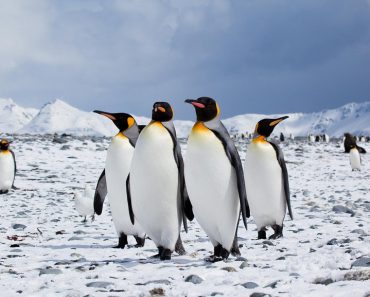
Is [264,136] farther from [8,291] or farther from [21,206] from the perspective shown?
[21,206]

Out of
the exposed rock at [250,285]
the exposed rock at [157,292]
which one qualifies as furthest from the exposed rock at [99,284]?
the exposed rock at [250,285]

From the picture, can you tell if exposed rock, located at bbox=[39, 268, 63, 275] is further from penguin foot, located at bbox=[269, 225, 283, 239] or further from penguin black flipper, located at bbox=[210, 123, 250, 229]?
penguin foot, located at bbox=[269, 225, 283, 239]

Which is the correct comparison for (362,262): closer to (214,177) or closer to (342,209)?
(214,177)

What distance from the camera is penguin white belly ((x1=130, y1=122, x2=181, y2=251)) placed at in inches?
205

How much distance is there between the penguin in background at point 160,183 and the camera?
5199 mm

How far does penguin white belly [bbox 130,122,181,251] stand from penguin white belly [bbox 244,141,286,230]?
2076 millimetres

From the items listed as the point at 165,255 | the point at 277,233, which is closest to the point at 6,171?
the point at 277,233

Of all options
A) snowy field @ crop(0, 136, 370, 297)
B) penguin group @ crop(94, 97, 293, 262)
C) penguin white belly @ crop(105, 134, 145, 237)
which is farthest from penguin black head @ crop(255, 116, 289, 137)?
penguin group @ crop(94, 97, 293, 262)

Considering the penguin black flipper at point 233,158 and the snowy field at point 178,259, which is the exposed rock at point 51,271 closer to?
the snowy field at point 178,259

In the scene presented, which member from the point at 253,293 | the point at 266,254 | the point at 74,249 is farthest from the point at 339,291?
the point at 74,249

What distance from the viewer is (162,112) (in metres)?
5.31

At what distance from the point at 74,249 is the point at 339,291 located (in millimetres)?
3348

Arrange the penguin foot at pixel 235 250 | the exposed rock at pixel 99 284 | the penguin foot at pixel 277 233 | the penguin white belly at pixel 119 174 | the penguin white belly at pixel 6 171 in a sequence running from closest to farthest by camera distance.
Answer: the exposed rock at pixel 99 284 → the penguin foot at pixel 235 250 → the penguin white belly at pixel 119 174 → the penguin foot at pixel 277 233 → the penguin white belly at pixel 6 171

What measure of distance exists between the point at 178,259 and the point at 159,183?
71cm
